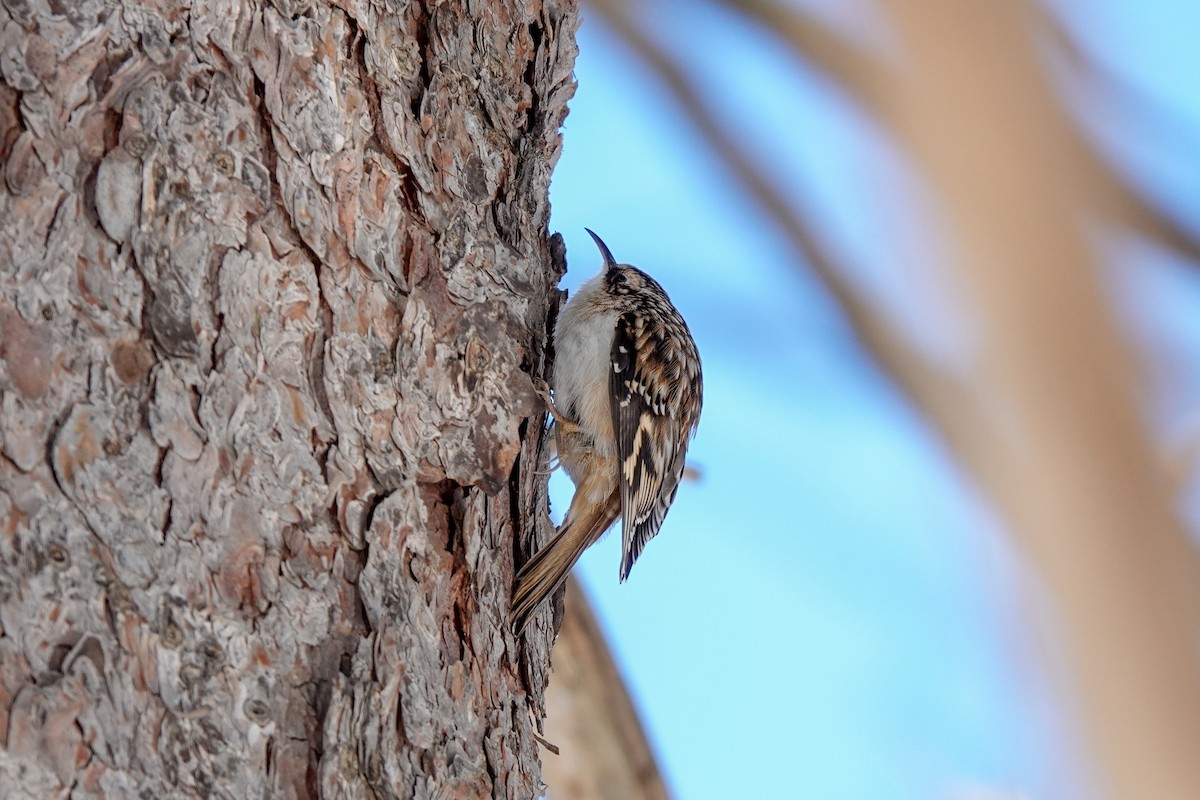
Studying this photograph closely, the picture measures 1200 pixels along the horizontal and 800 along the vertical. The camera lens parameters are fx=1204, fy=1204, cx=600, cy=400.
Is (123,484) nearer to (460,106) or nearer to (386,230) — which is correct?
(386,230)

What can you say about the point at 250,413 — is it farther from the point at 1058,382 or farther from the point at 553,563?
the point at 1058,382

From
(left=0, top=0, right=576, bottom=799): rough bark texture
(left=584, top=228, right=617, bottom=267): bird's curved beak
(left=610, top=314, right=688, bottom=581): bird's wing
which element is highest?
(left=584, top=228, right=617, bottom=267): bird's curved beak

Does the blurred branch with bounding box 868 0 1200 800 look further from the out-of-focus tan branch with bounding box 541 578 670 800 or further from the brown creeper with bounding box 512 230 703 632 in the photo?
the out-of-focus tan branch with bounding box 541 578 670 800

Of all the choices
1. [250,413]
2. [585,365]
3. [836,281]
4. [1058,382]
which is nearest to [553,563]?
[585,365]

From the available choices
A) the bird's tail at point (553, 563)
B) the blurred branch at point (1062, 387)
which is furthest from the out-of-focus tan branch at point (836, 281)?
the bird's tail at point (553, 563)

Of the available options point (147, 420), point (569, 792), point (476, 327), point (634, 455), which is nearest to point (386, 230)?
point (476, 327)

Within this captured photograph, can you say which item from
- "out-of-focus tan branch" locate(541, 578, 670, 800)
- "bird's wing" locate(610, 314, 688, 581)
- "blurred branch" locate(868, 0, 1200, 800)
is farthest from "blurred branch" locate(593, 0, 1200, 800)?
"out-of-focus tan branch" locate(541, 578, 670, 800)

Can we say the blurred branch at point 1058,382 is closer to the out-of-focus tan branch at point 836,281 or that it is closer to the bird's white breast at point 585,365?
the out-of-focus tan branch at point 836,281
